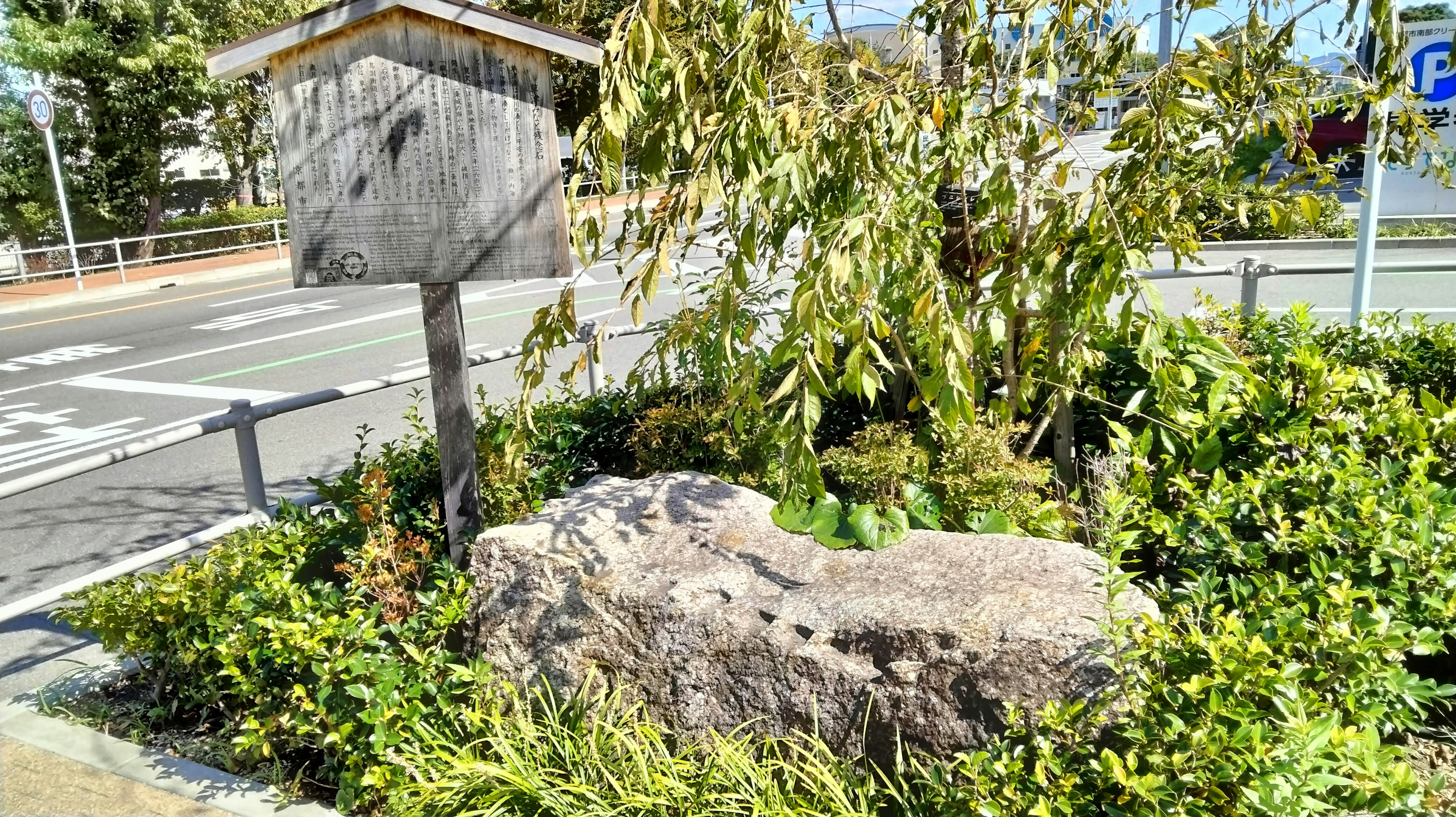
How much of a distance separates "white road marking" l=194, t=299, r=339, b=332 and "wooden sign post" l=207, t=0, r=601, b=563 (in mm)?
11101

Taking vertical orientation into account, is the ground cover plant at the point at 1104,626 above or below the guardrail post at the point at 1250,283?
below

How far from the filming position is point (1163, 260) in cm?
1456

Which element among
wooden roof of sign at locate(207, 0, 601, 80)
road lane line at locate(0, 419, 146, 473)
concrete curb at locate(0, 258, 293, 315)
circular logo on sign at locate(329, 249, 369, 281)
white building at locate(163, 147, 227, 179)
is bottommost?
road lane line at locate(0, 419, 146, 473)

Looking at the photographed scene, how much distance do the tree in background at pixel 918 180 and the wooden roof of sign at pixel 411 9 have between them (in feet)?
0.94

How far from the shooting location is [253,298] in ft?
57.2

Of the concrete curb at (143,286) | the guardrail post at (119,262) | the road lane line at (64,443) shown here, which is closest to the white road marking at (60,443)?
the road lane line at (64,443)

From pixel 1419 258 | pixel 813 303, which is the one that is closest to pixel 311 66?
pixel 813 303

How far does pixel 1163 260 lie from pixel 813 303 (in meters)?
13.4

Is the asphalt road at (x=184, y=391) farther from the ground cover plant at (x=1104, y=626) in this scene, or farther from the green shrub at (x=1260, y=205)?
the green shrub at (x=1260, y=205)

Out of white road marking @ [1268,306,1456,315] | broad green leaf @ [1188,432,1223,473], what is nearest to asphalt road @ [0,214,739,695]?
broad green leaf @ [1188,432,1223,473]

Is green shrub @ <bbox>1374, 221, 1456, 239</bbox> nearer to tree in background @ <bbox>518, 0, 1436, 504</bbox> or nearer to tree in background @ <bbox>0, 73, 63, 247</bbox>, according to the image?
tree in background @ <bbox>518, 0, 1436, 504</bbox>

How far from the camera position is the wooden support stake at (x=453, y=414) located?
3.95 meters

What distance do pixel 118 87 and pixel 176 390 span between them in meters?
16.9

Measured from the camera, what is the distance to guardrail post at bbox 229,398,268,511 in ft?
13.9
